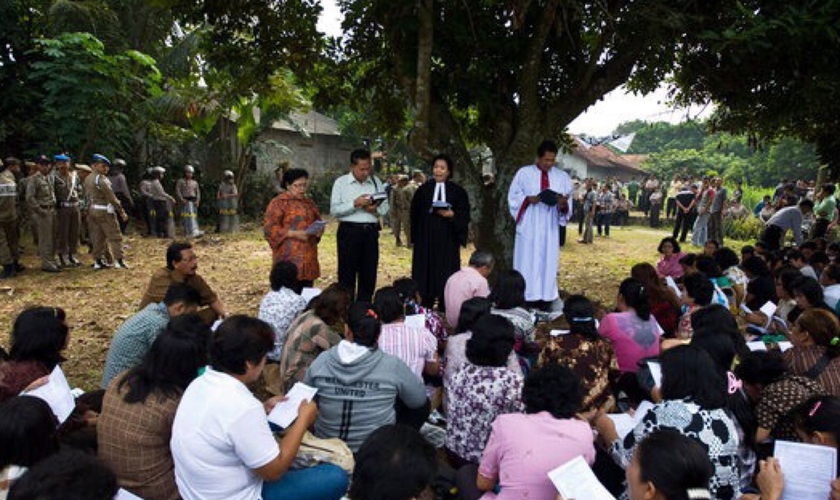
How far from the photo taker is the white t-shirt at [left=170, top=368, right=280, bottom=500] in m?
2.39

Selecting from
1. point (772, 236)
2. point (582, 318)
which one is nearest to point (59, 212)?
point (582, 318)

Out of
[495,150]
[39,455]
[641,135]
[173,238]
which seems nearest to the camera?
[39,455]

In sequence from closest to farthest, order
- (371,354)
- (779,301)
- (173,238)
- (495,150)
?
(371,354) → (779,301) → (495,150) → (173,238)

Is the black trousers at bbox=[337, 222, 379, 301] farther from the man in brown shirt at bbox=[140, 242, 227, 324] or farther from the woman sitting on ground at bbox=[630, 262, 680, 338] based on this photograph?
the woman sitting on ground at bbox=[630, 262, 680, 338]

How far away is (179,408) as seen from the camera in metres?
2.46

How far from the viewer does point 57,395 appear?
2.97 metres

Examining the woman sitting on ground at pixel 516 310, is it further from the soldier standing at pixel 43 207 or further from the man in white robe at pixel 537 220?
the soldier standing at pixel 43 207

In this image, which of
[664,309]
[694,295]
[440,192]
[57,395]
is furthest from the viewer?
[440,192]

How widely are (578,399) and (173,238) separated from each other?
12805mm

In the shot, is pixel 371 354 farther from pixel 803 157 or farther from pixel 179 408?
pixel 803 157

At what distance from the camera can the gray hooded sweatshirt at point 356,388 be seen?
3139 millimetres

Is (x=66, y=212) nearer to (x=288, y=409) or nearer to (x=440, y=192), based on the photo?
(x=440, y=192)

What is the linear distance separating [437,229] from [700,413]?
3.89m

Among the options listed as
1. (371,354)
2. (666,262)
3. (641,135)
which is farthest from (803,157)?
(371,354)
